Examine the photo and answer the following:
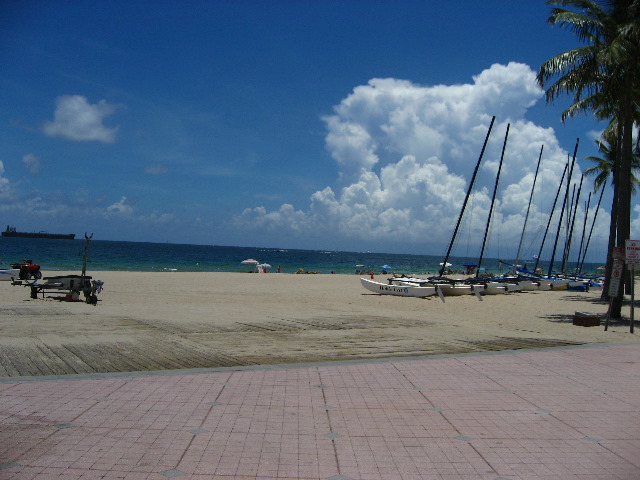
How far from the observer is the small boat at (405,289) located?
26219mm

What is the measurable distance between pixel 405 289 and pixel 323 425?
21456 millimetres

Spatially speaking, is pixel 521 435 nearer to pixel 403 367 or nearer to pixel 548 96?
pixel 403 367

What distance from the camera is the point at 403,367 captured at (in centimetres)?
848

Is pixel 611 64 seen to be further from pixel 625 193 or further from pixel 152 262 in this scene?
pixel 152 262

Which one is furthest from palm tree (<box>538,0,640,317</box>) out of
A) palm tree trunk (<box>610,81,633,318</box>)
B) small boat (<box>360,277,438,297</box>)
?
small boat (<box>360,277,438,297</box>)

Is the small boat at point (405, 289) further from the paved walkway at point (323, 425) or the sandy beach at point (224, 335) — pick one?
the paved walkway at point (323, 425)

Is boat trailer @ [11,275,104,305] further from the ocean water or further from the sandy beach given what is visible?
the ocean water

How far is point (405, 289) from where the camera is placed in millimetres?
26578

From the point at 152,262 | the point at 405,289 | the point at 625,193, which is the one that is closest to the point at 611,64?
the point at 625,193

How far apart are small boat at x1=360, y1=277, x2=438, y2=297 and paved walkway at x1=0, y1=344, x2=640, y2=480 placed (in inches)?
709

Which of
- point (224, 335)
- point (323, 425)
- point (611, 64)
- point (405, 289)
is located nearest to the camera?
point (323, 425)

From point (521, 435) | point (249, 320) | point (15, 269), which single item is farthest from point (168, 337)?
point (15, 269)

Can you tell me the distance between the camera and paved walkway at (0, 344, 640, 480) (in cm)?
447

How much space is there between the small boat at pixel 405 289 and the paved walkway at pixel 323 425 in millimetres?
18001
